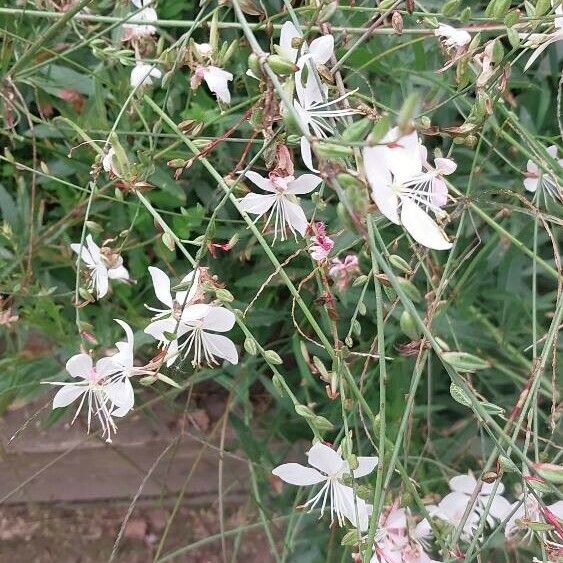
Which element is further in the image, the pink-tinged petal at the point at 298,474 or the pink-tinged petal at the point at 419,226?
the pink-tinged petal at the point at 298,474

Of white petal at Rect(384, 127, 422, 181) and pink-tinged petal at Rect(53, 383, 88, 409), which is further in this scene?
pink-tinged petal at Rect(53, 383, 88, 409)

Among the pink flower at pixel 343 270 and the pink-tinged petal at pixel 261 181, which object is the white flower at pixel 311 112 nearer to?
the pink-tinged petal at pixel 261 181

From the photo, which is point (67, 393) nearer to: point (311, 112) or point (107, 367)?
point (107, 367)

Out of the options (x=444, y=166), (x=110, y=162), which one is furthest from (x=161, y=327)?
(x=444, y=166)

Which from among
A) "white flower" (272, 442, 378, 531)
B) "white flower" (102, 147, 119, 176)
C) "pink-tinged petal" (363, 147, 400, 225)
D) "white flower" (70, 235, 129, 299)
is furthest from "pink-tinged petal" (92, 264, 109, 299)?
"pink-tinged petal" (363, 147, 400, 225)

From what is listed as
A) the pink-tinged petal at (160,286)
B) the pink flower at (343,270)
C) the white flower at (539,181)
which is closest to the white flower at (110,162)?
the pink-tinged petal at (160,286)

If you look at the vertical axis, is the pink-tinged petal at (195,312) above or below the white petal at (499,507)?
above

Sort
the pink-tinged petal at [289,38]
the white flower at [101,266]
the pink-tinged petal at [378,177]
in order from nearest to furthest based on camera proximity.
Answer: the pink-tinged petal at [378,177] → the pink-tinged petal at [289,38] → the white flower at [101,266]

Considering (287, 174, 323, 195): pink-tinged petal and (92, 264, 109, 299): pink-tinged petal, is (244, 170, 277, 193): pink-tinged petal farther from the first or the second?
(92, 264, 109, 299): pink-tinged petal
